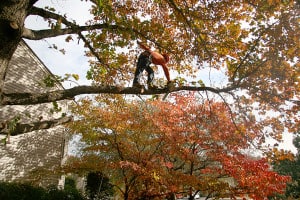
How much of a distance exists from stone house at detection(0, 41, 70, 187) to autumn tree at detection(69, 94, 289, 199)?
1.96m

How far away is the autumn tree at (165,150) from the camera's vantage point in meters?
9.54

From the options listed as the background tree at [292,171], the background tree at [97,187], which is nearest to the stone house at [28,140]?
the background tree at [97,187]

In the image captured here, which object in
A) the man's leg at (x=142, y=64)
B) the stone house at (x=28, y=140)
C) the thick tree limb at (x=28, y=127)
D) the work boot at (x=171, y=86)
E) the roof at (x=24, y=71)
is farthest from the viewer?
the roof at (x=24, y=71)

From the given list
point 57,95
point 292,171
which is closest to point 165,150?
point 57,95

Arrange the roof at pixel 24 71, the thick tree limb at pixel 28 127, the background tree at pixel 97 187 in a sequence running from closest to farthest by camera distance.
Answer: the thick tree limb at pixel 28 127, the roof at pixel 24 71, the background tree at pixel 97 187

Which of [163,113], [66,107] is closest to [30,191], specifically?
[66,107]

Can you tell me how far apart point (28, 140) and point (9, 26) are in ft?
33.6

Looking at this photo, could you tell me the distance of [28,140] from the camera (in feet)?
43.1

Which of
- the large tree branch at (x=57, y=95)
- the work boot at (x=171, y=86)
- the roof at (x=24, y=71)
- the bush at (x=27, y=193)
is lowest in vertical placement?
the bush at (x=27, y=193)

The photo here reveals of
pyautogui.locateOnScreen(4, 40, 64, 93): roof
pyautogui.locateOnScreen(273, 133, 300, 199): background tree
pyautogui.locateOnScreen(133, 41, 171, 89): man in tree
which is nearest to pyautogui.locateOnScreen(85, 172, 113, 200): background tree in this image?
pyautogui.locateOnScreen(4, 40, 64, 93): roof

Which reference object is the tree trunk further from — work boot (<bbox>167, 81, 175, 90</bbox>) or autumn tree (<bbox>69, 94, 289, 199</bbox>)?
autumn tree (<bbox>69, 94, 289, 199</bbox>)

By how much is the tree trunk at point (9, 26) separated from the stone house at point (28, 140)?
274 inches

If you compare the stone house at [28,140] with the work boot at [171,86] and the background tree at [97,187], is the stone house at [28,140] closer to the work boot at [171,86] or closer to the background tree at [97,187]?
the background tree at [97,187]

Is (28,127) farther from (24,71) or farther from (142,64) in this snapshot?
(24,71)
